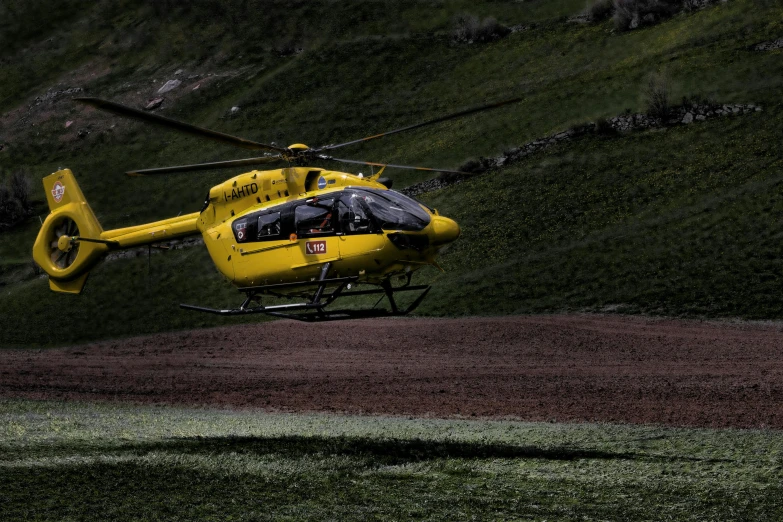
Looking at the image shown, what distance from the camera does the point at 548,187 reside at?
48281 mm

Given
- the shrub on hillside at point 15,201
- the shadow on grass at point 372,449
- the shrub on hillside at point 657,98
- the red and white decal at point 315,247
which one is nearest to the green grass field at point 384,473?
the shadow on grass at point 372,449

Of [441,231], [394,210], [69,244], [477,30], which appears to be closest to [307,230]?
[394,210]

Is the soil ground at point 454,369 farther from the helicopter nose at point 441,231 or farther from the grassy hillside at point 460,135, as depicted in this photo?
the helicopter nose at point 441,231

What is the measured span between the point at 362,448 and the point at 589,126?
36927 millimetres

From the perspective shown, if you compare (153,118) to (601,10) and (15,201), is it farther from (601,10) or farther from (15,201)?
(601,10)

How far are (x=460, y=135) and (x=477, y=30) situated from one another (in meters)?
17.2

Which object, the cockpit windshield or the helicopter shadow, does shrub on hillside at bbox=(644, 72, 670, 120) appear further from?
the helicopter shadow

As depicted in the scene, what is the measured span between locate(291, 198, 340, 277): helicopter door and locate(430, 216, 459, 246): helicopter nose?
2.25 metres

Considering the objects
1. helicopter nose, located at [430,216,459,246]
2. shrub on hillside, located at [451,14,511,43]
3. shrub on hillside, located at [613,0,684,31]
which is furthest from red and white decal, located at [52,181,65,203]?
shrub on hillside, located at [451,14,511,43]

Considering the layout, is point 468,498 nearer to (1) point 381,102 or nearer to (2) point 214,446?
(2) point 214,446

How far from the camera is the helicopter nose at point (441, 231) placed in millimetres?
20172

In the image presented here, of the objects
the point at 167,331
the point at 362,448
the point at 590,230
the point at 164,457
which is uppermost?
the point at 164,457

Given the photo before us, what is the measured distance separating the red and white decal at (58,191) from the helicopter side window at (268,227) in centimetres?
870

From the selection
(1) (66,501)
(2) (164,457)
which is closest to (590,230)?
(2) (164,457)
